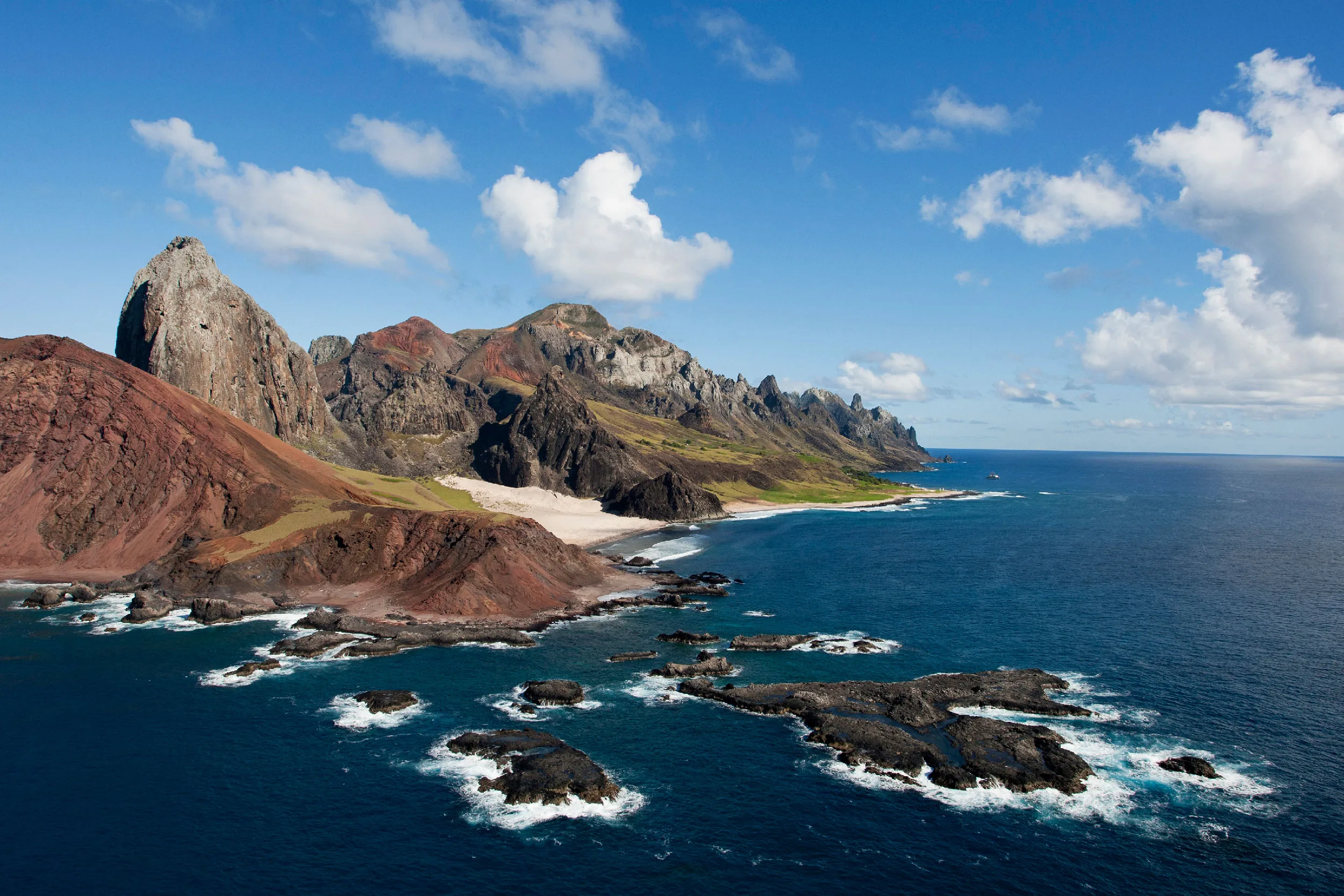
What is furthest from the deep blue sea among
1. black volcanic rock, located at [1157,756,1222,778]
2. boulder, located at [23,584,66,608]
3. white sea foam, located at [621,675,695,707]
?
boulder, located at [23,584,66,608]

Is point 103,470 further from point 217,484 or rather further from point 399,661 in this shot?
point 399,661

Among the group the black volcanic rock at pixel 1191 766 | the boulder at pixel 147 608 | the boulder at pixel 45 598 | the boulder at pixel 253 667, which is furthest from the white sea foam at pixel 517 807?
the boulder at pixel 45 598

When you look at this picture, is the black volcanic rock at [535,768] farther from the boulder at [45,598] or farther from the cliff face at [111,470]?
the cliff face at [111,470]

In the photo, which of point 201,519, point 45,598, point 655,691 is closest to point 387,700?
point 655,691

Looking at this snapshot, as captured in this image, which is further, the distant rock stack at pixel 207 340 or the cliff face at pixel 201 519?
the distant rock stack at pixel 207 340

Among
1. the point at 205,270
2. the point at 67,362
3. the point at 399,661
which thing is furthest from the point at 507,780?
the point at 205,270

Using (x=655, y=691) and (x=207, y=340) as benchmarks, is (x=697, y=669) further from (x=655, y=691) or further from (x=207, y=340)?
(x=207, y=340)
